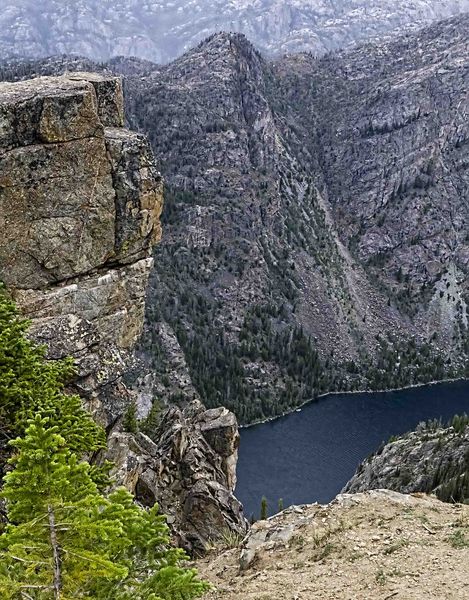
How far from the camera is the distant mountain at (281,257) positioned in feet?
482

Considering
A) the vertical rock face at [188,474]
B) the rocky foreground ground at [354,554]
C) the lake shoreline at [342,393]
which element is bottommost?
the lake shoreline at [342,393]

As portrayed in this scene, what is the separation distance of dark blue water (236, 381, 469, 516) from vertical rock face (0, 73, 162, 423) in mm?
73258

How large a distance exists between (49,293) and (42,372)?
25.2 ft

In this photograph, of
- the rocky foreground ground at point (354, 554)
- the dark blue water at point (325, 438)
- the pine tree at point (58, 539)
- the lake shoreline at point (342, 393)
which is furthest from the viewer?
the lake shoreline at point (342, 393)

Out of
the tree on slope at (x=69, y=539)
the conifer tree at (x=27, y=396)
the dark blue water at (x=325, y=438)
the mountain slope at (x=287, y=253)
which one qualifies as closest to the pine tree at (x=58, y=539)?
the tree on slope at (x=69, y=539)

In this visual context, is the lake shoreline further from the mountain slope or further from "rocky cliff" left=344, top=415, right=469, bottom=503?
"rocky cliff" left=344, top=415, right=469, bottom=503

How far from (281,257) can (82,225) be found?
483 feet

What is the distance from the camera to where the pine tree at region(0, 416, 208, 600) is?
11.0 metres

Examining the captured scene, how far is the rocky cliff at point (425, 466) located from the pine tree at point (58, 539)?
158 ft

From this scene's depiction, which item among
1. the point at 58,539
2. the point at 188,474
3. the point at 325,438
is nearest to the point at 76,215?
the point at 58,539

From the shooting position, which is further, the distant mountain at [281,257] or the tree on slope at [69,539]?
the distant mountain at [281,257]

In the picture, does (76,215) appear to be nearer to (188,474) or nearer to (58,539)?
(58,539)

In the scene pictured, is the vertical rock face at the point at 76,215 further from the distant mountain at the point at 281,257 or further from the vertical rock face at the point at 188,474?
the distant mountain at the point at 281,257

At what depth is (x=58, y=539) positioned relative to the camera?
11.7m
